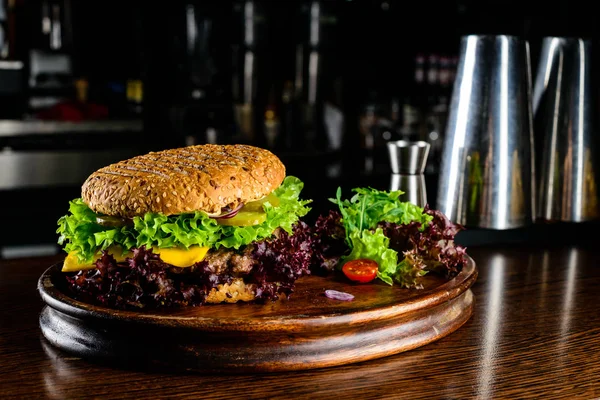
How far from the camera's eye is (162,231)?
4.86 feet

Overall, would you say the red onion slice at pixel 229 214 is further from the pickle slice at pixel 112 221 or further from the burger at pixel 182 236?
the pickle slice at pixel 112 221

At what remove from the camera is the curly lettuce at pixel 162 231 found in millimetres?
1466

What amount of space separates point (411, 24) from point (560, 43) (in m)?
2.96

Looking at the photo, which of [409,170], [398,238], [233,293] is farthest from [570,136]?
[233,293]

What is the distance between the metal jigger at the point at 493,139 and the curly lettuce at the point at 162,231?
81 cm

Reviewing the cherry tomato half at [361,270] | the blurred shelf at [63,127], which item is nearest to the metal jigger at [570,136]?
the cherry tomato half at [361,270]

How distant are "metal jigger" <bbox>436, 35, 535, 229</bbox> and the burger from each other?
2.59 ft

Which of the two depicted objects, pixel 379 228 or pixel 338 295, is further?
pixel 379 228

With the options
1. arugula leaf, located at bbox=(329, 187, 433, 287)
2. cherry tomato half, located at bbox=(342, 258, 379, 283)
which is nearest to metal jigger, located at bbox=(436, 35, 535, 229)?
arugula leaf, located at bbox=(329, 187, 433, 287)

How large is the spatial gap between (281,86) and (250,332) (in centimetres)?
469

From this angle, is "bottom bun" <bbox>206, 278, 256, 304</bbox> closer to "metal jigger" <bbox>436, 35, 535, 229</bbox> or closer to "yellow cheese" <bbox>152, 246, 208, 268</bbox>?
"yellow cheese" <bbox>152, 246, 208, 268</bbox>

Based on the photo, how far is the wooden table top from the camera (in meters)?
1.23

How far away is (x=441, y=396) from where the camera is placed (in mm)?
1215

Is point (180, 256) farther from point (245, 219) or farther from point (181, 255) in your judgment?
point (245, 219)
